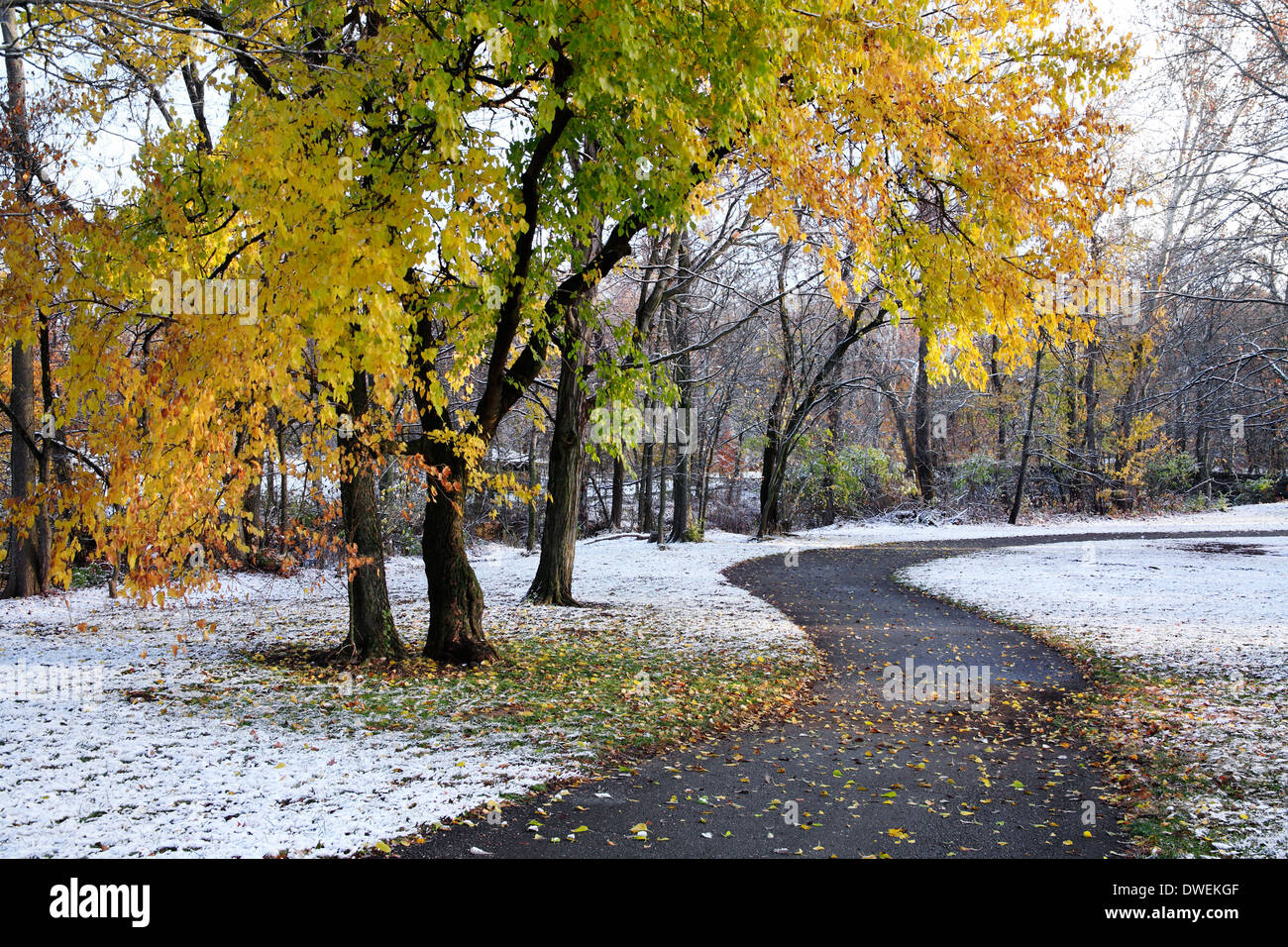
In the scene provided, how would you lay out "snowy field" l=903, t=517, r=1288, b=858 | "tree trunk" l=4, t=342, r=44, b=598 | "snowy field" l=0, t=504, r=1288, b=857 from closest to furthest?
"snowy field" l=0, t=504, r=1288, b=857, "snowy field" l=903, t=517, r=1288, b=858, "tree trunk" l=4, t=342, r=44, b=598

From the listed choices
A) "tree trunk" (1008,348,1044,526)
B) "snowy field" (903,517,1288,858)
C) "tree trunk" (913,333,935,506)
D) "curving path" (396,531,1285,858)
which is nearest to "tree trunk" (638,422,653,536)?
"snowy field" (903,517,1288,858)

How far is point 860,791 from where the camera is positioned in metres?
5.38

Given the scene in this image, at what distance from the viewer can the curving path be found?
14.8ft

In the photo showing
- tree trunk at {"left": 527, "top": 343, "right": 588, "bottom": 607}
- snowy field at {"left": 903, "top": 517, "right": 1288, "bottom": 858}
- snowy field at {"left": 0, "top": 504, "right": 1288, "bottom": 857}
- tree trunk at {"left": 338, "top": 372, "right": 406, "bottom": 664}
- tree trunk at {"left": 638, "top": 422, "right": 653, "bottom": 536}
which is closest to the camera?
snowy field at {"left": 0, "top": 504, "right": 1288, "bottom": 857}

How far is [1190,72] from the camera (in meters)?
10.4

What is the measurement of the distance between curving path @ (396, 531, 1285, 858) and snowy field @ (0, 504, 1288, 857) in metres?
0.62

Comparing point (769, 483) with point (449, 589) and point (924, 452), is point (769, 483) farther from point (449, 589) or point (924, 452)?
point (449, 589)

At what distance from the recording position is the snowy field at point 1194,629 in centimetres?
516

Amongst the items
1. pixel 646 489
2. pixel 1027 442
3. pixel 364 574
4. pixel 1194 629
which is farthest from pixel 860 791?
pixel 1027 442

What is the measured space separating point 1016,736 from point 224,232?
8073 millimetres

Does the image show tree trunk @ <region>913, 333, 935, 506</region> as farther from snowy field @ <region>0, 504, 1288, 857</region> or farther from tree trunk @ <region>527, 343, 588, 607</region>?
tree trunk @ <region>527, 343, 588, 607</region>

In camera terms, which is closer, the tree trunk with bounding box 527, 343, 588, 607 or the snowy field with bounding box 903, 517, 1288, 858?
the snowy field with bounding box 903, 517, 1288, 858

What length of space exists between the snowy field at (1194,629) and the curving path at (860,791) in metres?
0.68

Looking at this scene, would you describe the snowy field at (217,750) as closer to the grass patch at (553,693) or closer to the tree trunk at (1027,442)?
the grass patch at (553,693)
